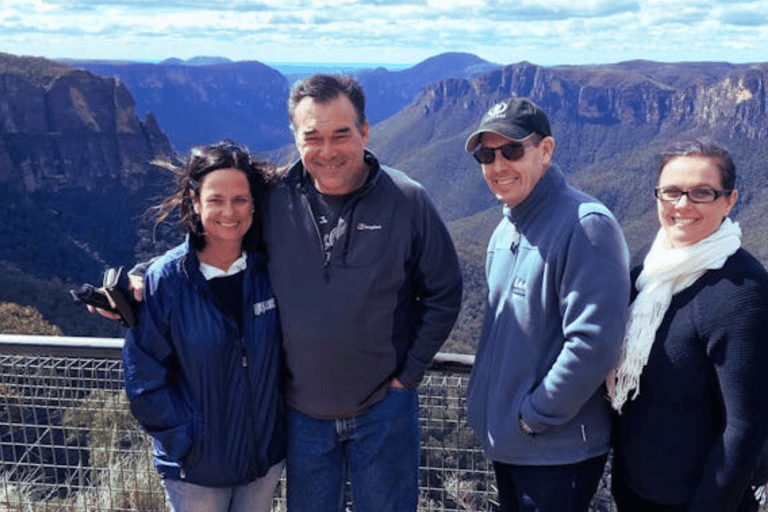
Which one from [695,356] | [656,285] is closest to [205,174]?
A: [656,285]

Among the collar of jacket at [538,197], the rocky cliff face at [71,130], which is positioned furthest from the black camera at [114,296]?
the rocky cliff face at [71,130]

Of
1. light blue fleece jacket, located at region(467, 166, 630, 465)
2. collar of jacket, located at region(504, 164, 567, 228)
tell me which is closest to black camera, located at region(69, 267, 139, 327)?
light blue fleece jacket, located at region(467, 166, 630, 465)

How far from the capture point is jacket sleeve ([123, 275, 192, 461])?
9.57 feet

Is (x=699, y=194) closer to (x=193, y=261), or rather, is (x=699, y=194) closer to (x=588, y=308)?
(x=588, y=308)

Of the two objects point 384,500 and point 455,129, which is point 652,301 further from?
point 455,129

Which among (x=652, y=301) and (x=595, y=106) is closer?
(x=652, y=301)

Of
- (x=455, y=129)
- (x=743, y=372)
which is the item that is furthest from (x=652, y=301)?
(x=455, y=129)

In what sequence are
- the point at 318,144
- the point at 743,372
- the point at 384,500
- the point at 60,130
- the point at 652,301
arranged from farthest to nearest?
the point at 60,130
the point at 384,500
the point at 318,144
the point at 652,301
the point at 743,372

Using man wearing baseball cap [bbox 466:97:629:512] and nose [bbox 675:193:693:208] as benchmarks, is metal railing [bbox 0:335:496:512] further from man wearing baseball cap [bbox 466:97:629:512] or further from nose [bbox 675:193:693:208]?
nose [bbox 675:193:693:208]

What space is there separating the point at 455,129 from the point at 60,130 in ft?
314

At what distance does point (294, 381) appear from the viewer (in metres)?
3.08

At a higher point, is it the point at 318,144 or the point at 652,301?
the point at 318,144

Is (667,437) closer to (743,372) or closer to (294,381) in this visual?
(743,372)

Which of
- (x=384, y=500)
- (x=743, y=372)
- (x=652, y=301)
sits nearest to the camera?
(x=743, y=372)
